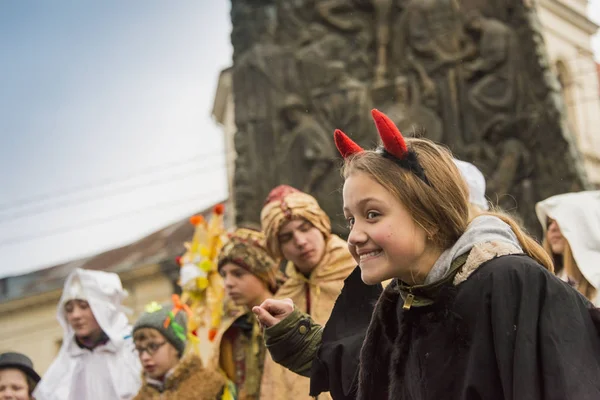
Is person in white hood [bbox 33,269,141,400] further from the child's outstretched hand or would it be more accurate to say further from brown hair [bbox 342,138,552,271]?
brown hair [bbox 342,138,552,271]

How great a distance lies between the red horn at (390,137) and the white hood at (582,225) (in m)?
2.20

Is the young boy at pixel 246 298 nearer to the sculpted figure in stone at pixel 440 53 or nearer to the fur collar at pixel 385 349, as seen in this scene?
the fur collar at pixel 385 349

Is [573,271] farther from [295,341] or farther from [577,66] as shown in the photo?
[577,66]

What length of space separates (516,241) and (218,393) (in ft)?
11.3

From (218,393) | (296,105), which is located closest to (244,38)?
(296,105)

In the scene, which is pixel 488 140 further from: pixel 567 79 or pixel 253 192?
pixel 567 79

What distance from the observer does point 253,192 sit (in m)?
11.8

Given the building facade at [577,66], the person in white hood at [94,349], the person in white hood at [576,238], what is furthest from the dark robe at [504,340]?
the building facade at [577,66]

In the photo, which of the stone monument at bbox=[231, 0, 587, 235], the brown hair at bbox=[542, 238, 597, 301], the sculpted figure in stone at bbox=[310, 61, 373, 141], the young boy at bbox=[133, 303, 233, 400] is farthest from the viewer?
the sculpted figure in stone at bbox=[310, 61, 373, 141]

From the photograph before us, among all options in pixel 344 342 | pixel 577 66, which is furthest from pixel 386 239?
pixel 577 66

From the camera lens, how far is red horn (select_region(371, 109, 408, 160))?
296cm

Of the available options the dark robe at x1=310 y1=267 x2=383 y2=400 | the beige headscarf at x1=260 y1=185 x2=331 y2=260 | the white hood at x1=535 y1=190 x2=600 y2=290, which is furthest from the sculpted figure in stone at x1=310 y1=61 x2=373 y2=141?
the dark robe at x1=310 y1=267 x2=383 y2=400

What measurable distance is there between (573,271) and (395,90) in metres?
6.88

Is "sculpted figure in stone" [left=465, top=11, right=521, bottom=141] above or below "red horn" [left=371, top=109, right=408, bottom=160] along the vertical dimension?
below
